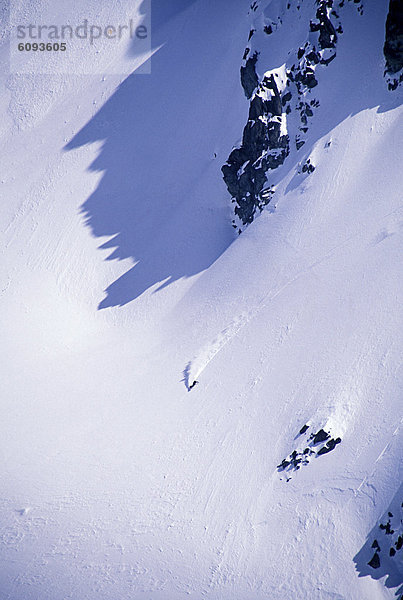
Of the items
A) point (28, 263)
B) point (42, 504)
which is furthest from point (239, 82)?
point (42, 504)

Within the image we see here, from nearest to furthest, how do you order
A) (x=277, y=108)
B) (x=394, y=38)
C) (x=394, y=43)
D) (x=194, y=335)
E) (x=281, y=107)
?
1. (x=394, y=38)
2. (x=394, y=43)
3. (x=194, y=335)
4. (x=277, y=108)
5. (x=281, y=107)

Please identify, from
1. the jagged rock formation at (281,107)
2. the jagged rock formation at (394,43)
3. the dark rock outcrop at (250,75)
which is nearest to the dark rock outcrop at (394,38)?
the jagged rock formation at (394,43)

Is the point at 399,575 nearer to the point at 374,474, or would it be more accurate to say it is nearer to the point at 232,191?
the point at 374,474

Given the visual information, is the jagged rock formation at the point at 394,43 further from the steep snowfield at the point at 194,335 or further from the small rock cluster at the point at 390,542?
the small rock cluster at the point at 390,542

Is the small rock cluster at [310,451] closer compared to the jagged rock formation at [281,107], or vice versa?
the small rock cluster at [310,451]

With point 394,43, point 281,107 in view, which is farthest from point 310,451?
point 394,43

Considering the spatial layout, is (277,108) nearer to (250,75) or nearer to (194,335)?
(250,75)
